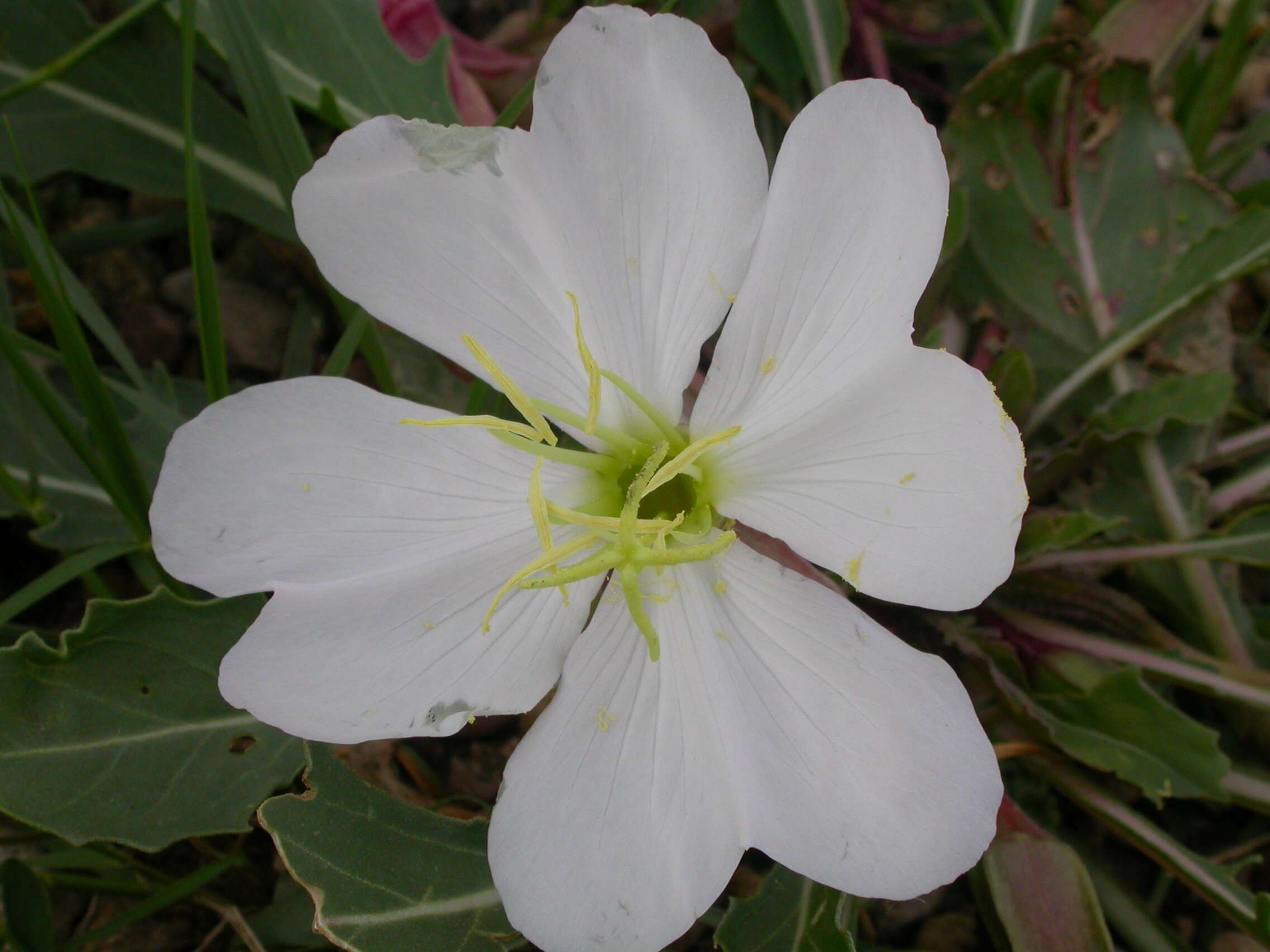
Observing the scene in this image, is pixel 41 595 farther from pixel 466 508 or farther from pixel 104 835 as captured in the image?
pixel 466 508

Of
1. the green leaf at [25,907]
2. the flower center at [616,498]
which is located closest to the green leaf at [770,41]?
the flower center at [616,498]

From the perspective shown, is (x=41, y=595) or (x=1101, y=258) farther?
(x=1101, y=258)

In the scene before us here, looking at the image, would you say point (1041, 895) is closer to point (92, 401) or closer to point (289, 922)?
point (289, 922)

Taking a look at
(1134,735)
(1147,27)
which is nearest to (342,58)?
(1147,27)

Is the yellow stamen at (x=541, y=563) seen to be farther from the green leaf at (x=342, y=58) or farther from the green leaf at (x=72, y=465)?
the green leaf at (x=342, y=58)

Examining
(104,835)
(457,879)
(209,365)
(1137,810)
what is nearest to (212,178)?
(209,365)

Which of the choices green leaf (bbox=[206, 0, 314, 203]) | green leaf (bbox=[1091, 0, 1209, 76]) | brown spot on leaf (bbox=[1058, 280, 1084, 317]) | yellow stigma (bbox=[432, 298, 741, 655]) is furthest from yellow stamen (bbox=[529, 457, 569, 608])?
green leaf (bbox=[1091, 0, 1209, 76])

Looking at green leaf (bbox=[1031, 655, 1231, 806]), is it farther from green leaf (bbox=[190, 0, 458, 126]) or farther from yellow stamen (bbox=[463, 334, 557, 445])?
green leaf (bbox=[190, 0, 458, 126])

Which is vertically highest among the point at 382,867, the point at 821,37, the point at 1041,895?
the point at 821,37
